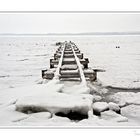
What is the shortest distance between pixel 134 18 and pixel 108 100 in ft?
3.49

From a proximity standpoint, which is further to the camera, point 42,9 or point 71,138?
point 42,9

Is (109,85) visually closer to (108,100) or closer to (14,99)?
(108,100)

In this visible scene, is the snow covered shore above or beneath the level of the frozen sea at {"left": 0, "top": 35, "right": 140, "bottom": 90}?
beneath

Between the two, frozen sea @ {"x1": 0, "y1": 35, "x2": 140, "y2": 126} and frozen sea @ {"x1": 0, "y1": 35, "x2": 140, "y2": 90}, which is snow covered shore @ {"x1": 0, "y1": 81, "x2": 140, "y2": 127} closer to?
frozen sea @ {"x1": 0, "y1": 35, "x2": 140, "y2": 126}

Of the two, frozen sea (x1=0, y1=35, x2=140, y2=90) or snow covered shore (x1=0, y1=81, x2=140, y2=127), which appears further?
frozen sea (x1=0, y1=35, x2=140, y2=90)

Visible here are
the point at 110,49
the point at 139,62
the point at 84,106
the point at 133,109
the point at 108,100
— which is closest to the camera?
the point at 84,106

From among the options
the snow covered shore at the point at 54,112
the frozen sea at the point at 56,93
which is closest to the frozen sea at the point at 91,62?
the frozen sea at the point at 56,93

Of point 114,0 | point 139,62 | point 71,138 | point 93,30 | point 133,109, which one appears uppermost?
point 114,0

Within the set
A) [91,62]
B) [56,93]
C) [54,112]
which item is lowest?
[54,112]

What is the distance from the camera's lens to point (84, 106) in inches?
123

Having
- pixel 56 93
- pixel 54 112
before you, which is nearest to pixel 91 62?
pixel 56 93

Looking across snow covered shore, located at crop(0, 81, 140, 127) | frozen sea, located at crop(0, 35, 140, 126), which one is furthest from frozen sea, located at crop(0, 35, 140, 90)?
snow covered shore, located at crop(0, 81, 140, 127)

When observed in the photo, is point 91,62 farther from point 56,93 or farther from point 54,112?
point 54,112

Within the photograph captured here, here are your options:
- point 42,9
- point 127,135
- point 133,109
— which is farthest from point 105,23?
point 127,135
